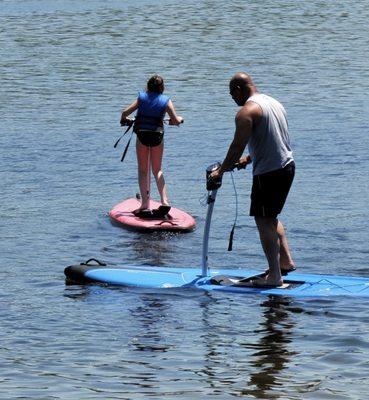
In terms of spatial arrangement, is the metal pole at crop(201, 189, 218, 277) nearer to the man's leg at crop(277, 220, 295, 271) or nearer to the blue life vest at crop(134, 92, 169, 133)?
the man's leg at crop(277, 220, 295, 271)

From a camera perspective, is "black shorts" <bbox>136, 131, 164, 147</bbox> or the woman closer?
the woman

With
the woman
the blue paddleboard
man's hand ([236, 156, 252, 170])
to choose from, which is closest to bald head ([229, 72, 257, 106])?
man's hand ([236, 156, 252, 170])

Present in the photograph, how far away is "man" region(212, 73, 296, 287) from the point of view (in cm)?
1037

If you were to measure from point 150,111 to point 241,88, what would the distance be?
13.2 ft

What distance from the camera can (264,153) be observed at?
10.6 m

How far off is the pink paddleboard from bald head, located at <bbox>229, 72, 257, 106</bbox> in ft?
12.8

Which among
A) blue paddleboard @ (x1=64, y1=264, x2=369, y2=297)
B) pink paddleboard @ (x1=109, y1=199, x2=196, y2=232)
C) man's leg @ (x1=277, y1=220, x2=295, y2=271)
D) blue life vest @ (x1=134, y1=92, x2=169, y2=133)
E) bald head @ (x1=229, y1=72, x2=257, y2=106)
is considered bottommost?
pink paddleboard @ (x1=109, y1=199, x2=196, y2=232)

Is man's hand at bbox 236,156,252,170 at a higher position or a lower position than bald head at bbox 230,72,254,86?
lower

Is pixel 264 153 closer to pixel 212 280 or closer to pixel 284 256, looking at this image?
pixel 284 256

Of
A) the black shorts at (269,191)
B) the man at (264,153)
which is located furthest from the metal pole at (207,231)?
the black shorts at (269,191)

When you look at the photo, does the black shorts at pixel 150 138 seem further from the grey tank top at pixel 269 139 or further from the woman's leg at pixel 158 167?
the grey tank top at pixel 269 139

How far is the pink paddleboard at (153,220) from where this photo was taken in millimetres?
14266

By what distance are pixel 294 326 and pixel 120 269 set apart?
2153mm

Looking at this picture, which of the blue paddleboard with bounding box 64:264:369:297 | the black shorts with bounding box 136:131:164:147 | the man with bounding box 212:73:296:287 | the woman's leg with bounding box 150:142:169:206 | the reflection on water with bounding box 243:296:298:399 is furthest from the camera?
the woman's leg with bounding box 150:142:169:206
